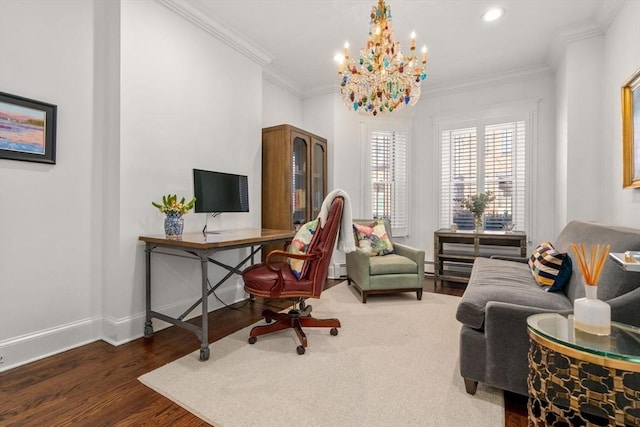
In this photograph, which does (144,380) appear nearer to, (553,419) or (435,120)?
(553,419)

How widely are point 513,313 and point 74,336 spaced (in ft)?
9.77

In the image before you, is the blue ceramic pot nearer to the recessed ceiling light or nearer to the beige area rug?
the beige area rug

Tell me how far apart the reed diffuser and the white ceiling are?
2.58 m

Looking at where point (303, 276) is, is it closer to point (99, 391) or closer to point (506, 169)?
point (99, 391)

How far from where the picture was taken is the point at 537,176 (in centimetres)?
411

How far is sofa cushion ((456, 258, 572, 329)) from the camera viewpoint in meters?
1.74

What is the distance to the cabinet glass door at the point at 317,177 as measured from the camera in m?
4.31

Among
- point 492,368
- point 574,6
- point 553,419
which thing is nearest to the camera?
point 553,419

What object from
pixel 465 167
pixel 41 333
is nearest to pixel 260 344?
pixel 41 333

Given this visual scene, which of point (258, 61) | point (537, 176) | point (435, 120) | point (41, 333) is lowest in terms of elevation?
point (41, 333)

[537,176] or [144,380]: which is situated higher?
[537,176]

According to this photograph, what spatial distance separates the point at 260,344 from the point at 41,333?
59.6 inches

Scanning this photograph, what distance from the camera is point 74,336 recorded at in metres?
2.32

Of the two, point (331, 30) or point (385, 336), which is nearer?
point (385, 336)
